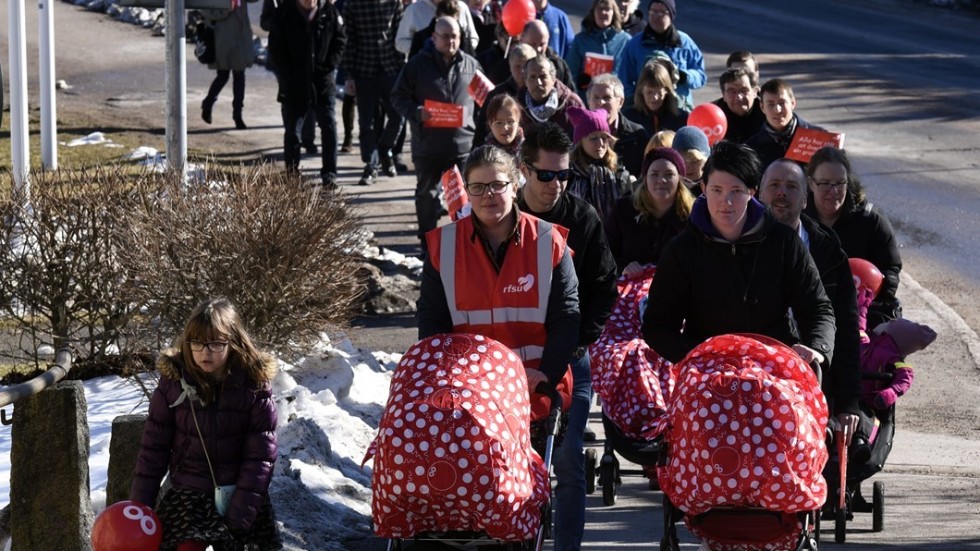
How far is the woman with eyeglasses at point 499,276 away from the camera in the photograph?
21.7ft

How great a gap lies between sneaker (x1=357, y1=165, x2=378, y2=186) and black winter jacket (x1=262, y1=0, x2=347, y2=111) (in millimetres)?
901

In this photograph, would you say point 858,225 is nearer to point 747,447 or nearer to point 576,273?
point 576,273

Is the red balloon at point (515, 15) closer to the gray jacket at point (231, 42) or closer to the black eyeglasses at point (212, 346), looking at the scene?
the gray jacket at point (231, 42)

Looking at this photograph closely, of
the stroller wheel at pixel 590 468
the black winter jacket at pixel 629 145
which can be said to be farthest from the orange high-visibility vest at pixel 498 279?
the black winter jacket at pixel 629 145

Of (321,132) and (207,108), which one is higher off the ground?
(321,132)

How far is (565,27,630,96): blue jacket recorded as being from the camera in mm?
15273

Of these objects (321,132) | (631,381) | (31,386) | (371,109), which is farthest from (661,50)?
(31,386)

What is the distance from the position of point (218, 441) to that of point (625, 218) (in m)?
3.40

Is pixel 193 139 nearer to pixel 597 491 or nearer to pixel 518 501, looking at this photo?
pixel 597 491

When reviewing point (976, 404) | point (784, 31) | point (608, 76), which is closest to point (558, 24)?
point (608, 76)

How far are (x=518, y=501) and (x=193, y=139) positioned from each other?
562 inches

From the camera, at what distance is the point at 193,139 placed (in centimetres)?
1941

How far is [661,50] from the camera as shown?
563 inches

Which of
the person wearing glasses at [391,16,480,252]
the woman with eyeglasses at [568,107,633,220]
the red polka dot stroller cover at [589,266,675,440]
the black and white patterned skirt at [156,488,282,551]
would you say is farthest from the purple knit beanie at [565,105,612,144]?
the black and white patterned skirt at [156,488,282,551]
